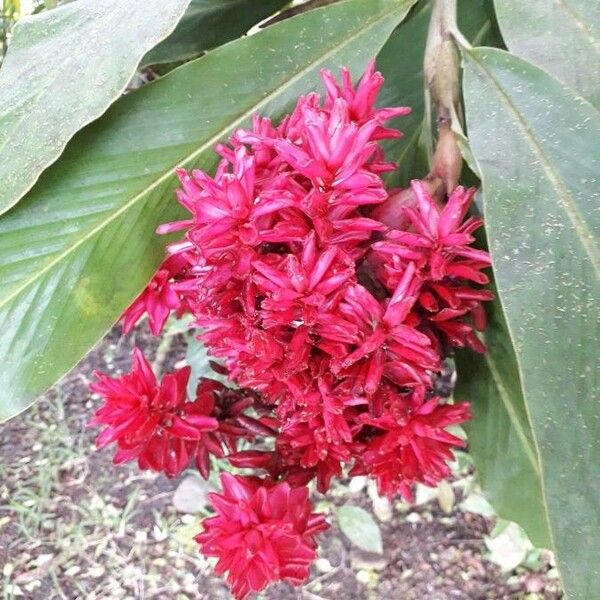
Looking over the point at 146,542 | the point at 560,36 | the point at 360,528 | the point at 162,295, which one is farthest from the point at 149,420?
the point at 146,542

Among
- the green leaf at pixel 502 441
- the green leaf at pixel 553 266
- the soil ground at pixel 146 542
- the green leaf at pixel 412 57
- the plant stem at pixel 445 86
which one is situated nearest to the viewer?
the green leaf at pixel 553 266

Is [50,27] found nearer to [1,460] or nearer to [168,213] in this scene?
[168,213]

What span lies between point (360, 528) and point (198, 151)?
1.39 metres

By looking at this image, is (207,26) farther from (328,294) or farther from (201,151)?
(328,294)

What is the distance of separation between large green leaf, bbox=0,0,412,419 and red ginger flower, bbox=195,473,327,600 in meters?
0.20

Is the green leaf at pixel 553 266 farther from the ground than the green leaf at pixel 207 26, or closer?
closer

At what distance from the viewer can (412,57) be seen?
957 mm

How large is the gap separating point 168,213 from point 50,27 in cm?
21

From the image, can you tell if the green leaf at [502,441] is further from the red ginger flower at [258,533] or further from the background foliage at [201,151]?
the red ginger flower at [258,533]

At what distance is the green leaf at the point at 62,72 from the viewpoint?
26.4 inches

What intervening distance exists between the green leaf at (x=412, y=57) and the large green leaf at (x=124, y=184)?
0.62ft

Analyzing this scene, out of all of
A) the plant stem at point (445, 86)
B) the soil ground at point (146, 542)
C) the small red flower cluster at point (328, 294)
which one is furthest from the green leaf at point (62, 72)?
the soil ground at point (146, 542)

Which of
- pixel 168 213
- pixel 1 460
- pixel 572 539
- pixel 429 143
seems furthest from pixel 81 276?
pixel 1 460

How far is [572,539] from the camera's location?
1.70 ft
